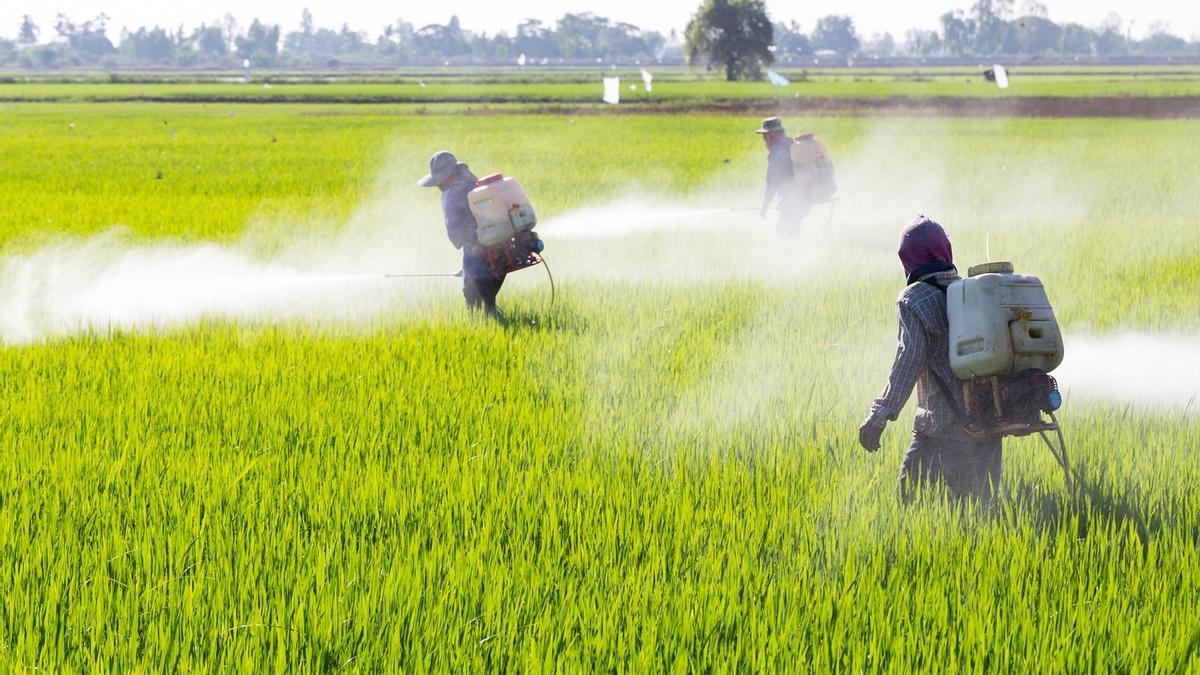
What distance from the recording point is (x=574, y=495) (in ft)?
15.6

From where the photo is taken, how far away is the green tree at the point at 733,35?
93875 mm

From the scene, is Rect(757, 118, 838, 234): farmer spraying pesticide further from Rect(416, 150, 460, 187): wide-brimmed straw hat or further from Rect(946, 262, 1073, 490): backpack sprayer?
Rect(946, 262, 1073, 490): backpack sprayer

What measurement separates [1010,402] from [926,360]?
0.32 m

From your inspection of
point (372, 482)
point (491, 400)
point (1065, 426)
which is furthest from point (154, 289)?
point (1065, 426)

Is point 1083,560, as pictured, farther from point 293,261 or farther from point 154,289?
point 293,261

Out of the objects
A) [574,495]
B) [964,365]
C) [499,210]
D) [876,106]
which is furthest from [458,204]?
[876,106]

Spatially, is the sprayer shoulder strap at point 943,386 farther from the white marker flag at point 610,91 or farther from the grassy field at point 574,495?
the white marker flag at point 610,91

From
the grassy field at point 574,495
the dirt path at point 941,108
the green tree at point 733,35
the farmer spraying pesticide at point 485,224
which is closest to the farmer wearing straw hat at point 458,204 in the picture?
the farmer spraying pesticide at point 485,224

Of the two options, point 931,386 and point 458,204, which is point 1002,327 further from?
point 458,204

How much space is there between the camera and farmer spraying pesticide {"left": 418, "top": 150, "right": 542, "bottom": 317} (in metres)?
8.10

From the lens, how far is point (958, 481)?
4.60 meters

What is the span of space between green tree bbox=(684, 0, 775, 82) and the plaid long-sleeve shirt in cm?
9236

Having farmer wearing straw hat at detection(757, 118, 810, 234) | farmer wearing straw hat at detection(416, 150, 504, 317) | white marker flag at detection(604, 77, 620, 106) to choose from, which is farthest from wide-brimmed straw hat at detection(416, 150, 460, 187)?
white marker flag at detection(604, 77, 620, 106)

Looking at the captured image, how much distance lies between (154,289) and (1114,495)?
26.4 feet
